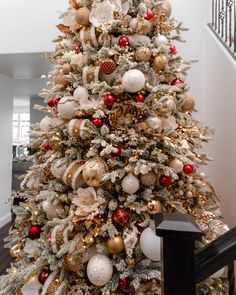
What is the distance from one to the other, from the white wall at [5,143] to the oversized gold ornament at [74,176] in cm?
287

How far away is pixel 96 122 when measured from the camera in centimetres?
132

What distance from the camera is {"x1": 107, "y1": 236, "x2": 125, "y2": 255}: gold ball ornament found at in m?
1.21

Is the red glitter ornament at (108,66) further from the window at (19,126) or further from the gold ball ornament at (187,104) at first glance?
the window at (19,126)

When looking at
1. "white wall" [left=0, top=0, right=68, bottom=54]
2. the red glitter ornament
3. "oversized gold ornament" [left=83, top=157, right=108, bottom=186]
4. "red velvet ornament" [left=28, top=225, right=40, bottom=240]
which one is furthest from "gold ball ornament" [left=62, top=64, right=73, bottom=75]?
"white wall" [left=0, top=0, right=68, bottom=54]

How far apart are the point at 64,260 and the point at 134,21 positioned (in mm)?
1230

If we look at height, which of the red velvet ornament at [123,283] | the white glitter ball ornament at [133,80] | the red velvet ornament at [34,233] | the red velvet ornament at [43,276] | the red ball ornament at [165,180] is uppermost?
the white glitter ball ornament at [133,80]

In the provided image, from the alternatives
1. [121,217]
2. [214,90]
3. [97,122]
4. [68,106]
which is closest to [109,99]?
[97,122]

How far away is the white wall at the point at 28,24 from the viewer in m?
2.74

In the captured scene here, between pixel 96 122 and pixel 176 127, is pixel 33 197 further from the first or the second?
pixel 176 127

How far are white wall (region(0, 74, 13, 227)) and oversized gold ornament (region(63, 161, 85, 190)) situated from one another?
2868mm

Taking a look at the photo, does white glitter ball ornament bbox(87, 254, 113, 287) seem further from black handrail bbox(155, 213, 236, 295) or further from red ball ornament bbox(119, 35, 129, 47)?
red ball ornament bbox(119, 35, 129, 47)

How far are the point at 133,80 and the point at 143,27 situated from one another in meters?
0.34

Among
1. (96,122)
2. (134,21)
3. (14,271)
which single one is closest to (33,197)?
(14,271)

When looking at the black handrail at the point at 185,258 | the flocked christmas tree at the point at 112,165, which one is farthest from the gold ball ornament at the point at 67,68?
the black handrail at the point at 185,258
